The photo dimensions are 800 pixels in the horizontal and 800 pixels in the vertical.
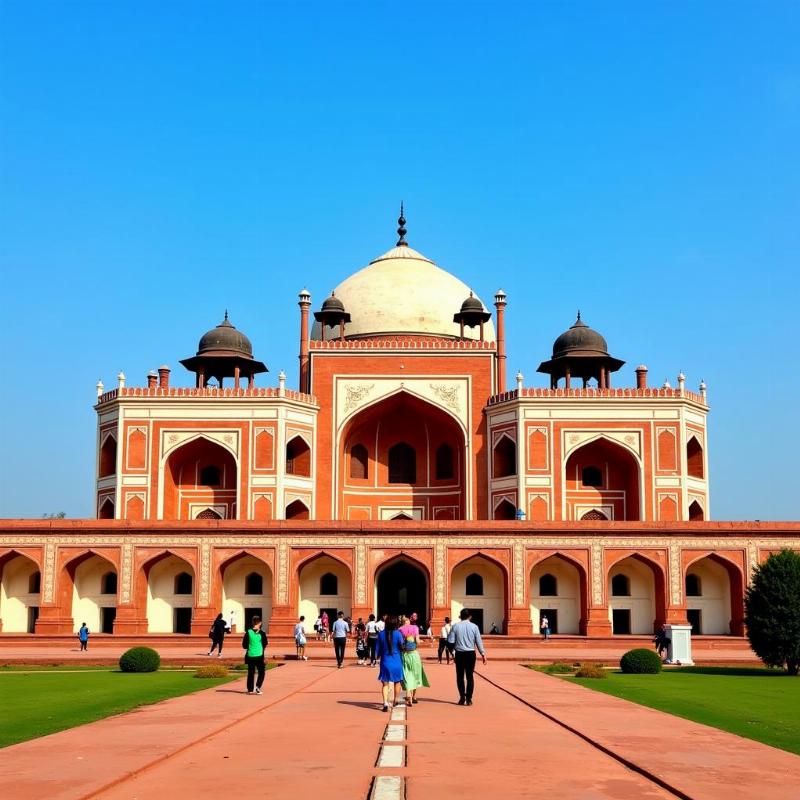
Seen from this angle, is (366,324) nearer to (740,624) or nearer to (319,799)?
(740,624)

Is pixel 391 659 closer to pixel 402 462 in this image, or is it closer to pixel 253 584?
pixel 253 584

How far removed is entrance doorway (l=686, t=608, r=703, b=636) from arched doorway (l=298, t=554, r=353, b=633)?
9.64 meters

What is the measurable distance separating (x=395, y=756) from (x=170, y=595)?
23997 millimetres

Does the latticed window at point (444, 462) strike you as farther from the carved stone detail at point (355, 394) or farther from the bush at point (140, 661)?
the bush at point (140, 661)

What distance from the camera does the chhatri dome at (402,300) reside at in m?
40.9

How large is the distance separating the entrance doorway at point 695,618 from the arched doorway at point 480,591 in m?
5.33

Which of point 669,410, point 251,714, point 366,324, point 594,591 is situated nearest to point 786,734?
point 251,714

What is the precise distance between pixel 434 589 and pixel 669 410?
420 inches

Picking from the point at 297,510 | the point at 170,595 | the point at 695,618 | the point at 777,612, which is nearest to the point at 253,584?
the point at 170,595

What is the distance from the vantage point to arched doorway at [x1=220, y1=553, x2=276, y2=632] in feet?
99.3

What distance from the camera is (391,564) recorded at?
1204 inches

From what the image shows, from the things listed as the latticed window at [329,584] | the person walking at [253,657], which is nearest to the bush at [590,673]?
the person walking at [253,657]

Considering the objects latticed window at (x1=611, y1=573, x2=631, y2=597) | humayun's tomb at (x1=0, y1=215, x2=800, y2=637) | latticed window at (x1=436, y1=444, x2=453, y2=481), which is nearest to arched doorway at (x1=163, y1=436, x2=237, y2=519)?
humayun's tomb at (x1=0, y1=215, x2=800, y2=637)

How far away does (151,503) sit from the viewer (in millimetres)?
34062
